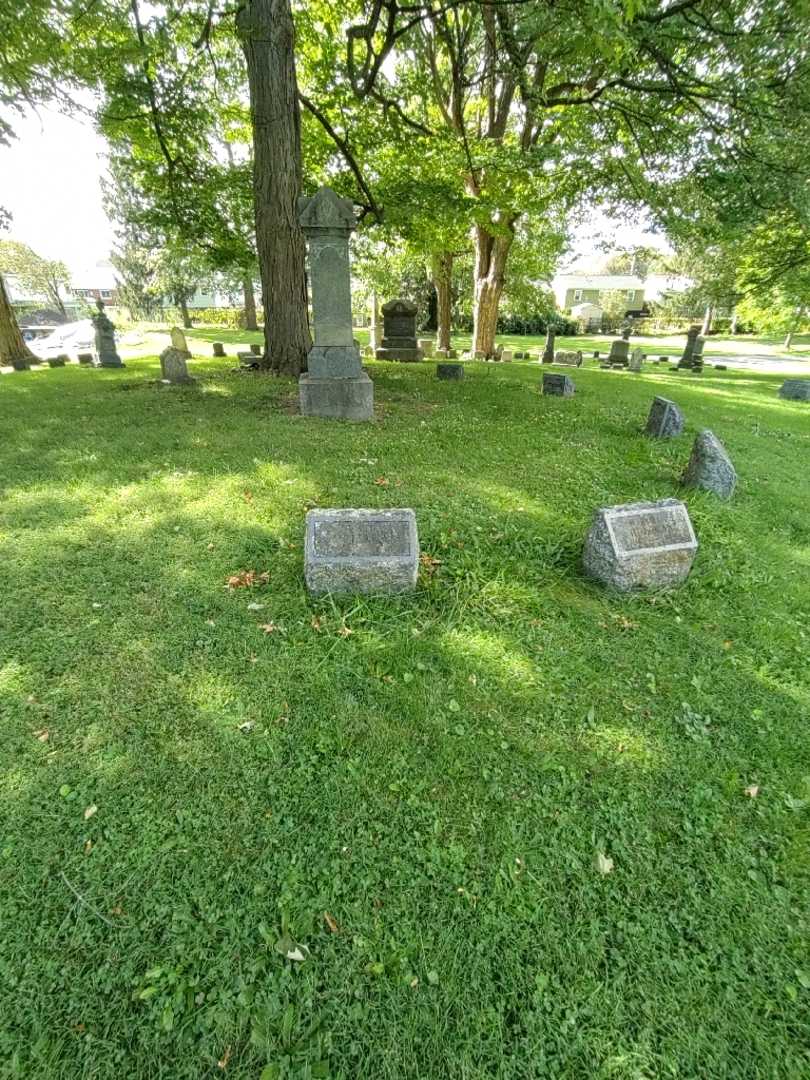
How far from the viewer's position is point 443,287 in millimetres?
20047

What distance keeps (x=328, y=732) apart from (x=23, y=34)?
10.0m

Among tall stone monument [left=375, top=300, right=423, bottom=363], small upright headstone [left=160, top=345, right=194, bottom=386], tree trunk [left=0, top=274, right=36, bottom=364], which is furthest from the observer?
tall stone monument [left=375, top=300, right=423, bottom=363]

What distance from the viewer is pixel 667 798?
219 cm

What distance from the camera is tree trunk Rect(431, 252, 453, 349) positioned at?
63.3 ft

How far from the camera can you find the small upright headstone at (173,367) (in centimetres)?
934

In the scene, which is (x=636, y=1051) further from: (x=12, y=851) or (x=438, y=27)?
(x=438, y=27)

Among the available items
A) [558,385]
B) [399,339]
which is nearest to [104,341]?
[399,339]

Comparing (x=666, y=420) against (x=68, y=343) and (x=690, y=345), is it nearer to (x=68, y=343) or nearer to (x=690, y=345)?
(x=690, y=345)

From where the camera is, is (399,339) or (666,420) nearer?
(666,420)

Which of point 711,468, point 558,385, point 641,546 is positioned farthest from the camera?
point 558,385

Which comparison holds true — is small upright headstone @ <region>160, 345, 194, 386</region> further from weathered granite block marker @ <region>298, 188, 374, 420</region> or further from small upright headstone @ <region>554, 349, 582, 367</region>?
small upright headstone @ <region>554, 349, 582, 367</region>

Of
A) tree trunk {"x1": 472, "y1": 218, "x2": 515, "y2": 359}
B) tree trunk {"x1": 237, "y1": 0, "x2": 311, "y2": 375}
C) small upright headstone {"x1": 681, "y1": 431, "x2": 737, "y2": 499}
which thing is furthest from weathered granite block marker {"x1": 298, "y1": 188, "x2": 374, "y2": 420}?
tree trunk {"x1": 472, "y1": 218, "x2": 515, "y2": 359}

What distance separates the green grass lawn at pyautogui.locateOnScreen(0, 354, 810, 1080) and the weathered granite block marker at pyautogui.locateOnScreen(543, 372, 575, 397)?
5923 mm

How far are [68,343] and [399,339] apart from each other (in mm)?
20419
